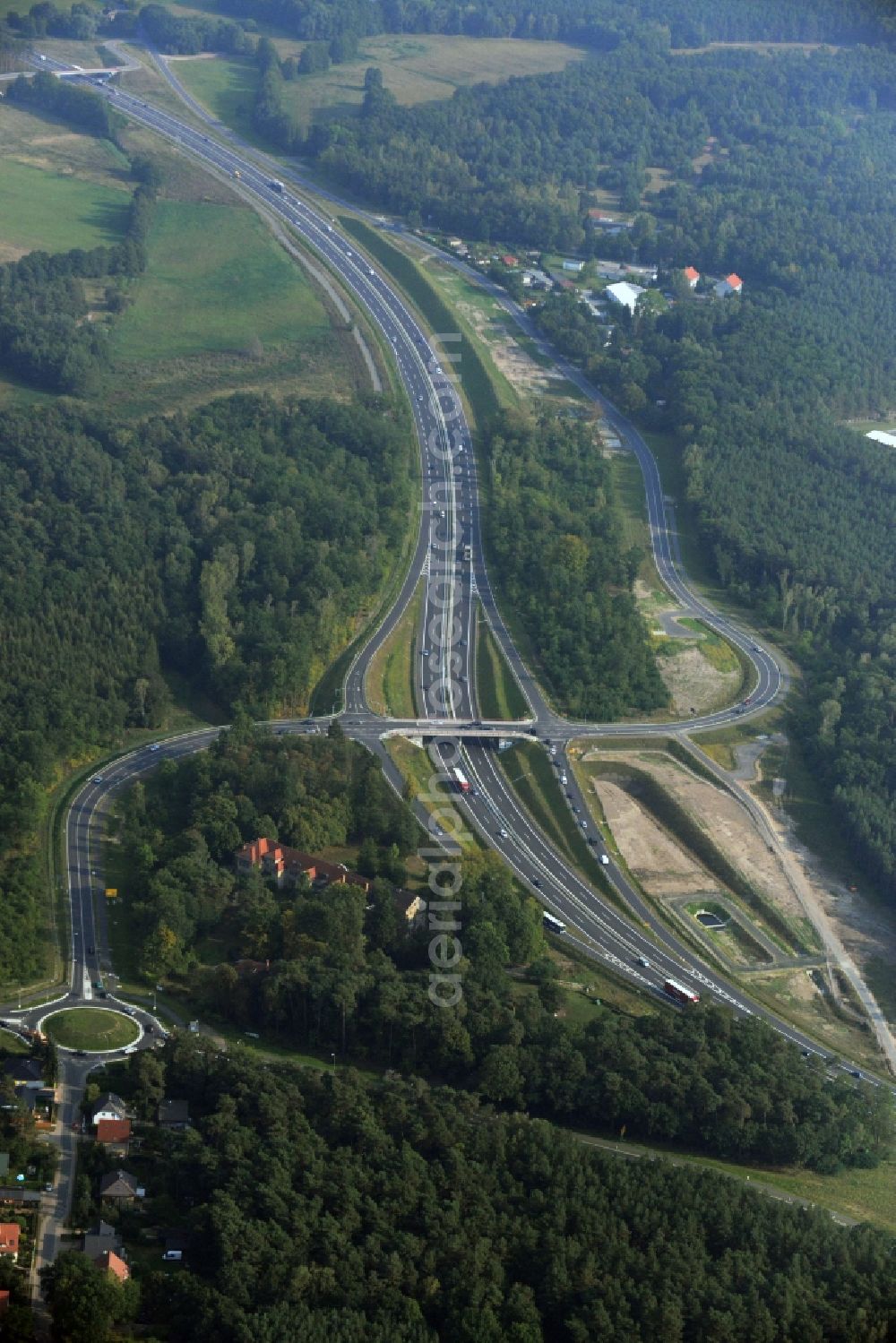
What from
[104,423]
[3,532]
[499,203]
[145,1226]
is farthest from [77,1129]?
[499,203]

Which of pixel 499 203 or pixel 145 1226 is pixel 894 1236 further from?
pixel 499 203

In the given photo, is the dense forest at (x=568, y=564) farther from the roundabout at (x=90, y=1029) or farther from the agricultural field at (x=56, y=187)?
the agricultural field at (x=56, y=187)

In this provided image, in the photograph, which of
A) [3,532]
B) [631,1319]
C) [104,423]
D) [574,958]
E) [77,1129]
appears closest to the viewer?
[631,1319]

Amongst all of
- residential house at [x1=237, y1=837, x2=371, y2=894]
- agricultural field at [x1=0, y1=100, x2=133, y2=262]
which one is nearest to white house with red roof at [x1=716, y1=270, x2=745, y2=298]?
agricultural field at [x1=0, y1=100, x2=133, y2=262]

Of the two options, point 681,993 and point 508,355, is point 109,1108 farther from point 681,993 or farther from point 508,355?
point 508,355

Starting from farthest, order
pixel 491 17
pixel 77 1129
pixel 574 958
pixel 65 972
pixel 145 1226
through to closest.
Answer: pixel 491 17 < pixel 574 958 < pixel 65 972 < pixel 77 1129 < pixel 145 1226

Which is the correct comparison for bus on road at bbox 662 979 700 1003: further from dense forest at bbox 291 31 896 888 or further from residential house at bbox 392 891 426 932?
dense forest at bbox 291 31 896 888

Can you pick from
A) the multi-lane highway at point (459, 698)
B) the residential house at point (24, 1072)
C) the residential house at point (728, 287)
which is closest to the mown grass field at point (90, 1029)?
the multi-lane highway at point (459, 698)

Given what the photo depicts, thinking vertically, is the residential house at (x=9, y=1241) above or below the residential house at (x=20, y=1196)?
above
